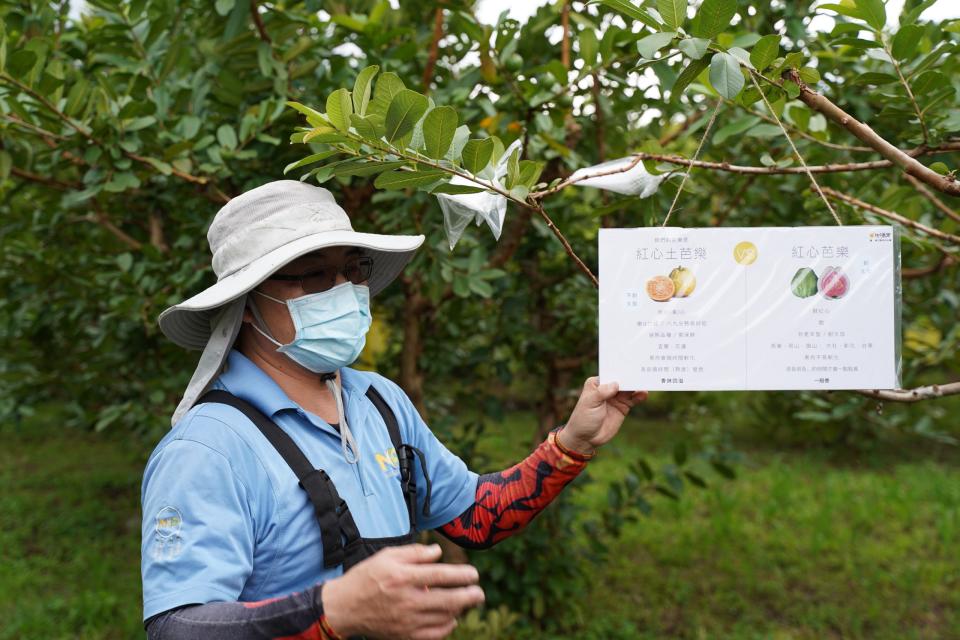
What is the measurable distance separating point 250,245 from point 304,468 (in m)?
0.41

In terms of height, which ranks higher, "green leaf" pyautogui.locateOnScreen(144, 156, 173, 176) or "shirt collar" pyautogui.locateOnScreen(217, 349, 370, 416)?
"green leaf" pyautogui.locateOnScreen(144, 156, 173, 176)

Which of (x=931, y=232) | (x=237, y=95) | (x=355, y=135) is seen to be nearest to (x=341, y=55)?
(x=237, y=95)

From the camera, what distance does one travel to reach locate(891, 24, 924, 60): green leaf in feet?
4.63

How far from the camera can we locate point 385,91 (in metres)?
1.25

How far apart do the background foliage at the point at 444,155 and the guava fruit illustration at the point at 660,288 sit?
0.81ft

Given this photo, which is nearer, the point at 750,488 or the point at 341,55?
the point at 341,55

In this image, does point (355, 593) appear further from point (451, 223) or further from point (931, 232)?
point (931, 232)

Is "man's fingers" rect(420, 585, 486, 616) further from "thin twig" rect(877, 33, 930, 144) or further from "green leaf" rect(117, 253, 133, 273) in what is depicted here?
"green leaf" rect(117, 253, 133, 273)

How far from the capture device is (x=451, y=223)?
160 centimetres

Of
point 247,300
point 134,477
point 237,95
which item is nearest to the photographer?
point 247,300

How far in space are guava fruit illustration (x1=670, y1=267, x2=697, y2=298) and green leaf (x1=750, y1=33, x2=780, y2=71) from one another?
33 centimetres

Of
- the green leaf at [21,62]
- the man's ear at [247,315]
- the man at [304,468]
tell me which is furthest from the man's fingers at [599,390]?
the green leaf at [21,62]

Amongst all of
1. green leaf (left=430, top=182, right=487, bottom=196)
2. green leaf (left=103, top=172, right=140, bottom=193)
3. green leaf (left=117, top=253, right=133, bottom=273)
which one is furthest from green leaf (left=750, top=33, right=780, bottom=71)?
green leaf (left=117, top=253, right=133, bottom=273)

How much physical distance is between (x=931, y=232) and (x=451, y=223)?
92 cm
